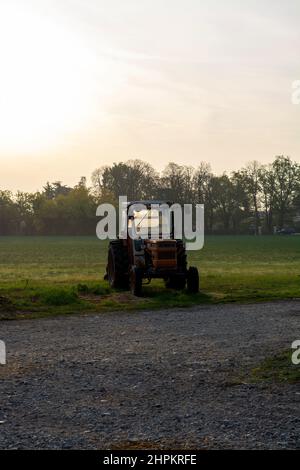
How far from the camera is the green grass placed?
30.3 ft

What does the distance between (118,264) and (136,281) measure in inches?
72.9

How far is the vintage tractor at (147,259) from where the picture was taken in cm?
1962

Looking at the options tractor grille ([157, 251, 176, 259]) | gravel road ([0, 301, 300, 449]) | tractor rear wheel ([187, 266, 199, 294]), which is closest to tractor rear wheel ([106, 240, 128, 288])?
tractor grille ([157, 251, 176, 259])

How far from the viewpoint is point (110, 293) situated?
66.8 ft

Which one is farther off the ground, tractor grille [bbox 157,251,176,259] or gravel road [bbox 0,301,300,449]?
tractor grille [bbox 157,251,176,259]

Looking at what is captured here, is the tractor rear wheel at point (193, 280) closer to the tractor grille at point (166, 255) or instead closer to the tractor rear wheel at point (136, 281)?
the tractor grille at point (166, 255)

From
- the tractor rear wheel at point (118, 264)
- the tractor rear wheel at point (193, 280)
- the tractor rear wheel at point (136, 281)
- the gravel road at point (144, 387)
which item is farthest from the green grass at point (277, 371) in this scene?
the tractor rear wheel at point (118, 264)

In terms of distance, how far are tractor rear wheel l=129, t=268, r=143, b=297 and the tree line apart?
84.4 m

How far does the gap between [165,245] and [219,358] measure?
896cm

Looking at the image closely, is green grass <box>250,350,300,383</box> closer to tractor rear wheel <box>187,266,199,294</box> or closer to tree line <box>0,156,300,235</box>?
tractor rear wheel <box>187,266,199,294</box>

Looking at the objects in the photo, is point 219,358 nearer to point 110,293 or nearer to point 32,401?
point 32,401
